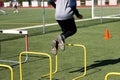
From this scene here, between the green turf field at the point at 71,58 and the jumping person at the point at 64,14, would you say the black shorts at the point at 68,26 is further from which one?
the green turf field at the point at 71,58

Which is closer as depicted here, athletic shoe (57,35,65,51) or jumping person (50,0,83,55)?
jumping person (50,0,83,55)

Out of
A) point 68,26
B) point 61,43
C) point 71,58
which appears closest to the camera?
point 61,43

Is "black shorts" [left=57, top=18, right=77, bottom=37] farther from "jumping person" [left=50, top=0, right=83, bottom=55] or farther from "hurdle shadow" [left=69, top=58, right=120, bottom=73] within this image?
"hurdle shadow" [left=69, top=58, right=120, bottom=73]

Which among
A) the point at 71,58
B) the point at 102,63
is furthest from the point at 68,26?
the point at 71,58

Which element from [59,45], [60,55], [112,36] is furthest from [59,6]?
[112,36]

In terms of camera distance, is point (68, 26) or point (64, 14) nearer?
point (64, 14)

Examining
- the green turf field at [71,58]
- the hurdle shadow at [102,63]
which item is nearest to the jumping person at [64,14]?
the green turf field at [71,58]

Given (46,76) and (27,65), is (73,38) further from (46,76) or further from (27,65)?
(46,76)

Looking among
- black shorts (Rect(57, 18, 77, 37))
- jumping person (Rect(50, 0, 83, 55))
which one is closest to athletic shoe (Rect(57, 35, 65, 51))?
jumping person (Rect(50, 0, 83, 55))

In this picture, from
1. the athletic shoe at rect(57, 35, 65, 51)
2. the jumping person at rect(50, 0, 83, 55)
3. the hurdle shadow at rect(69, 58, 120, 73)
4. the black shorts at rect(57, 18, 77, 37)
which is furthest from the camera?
the hurdle shadow at rect(69, 58, 120, 73)

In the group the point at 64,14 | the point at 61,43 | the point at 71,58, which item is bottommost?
the point at 71,58

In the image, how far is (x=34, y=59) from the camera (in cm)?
1097

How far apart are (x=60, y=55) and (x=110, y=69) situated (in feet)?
8.76

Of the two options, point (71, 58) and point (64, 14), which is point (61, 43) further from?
point (71, 58)
